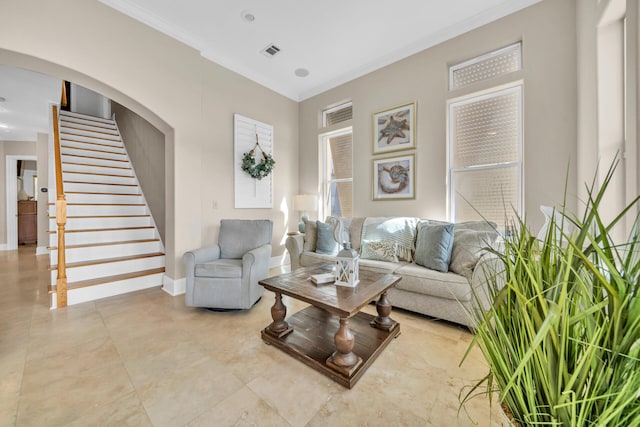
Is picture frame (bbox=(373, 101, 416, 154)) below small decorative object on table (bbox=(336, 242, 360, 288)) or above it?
above

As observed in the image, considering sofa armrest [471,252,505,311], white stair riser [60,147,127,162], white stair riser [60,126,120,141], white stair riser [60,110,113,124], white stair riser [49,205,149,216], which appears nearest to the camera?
sofa armrest [471,252,505,311]

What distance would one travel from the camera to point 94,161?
426cm

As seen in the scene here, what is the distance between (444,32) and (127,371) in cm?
441

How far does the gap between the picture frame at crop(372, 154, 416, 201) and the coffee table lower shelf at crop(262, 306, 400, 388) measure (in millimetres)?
1807

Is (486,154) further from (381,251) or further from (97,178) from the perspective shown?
(97,178)

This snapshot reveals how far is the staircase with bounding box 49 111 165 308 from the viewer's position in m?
2.84

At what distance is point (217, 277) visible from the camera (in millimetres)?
2375

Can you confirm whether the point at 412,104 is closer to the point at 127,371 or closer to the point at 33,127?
the point at 127,371

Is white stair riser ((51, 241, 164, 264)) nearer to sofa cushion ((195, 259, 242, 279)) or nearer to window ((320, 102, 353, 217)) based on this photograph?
sofa cushion ((195, 259, 242, 279))

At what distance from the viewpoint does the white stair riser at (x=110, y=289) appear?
2575mm

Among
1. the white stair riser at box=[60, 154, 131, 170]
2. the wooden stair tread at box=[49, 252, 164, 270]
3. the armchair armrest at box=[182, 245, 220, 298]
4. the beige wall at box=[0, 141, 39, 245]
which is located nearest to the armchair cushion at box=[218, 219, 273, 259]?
the armchair armrest at box=[182, 245, 220, 298]

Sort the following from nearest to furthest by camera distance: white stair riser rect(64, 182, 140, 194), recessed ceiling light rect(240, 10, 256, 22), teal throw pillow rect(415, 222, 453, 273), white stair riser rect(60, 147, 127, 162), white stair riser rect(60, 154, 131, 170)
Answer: teal throw pillow rect(415, 222, 453, 273), recessed ceiling light rect(240, 10, 256, 22), white stair riser rect(64, 182, 140, 194), white stair riser rect(60, 154, 131, 170), white stair riser rect(60, 147, 127, 162)

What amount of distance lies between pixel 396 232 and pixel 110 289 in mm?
3345

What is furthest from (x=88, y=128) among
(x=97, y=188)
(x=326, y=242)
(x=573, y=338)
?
(x=573, y=338)
